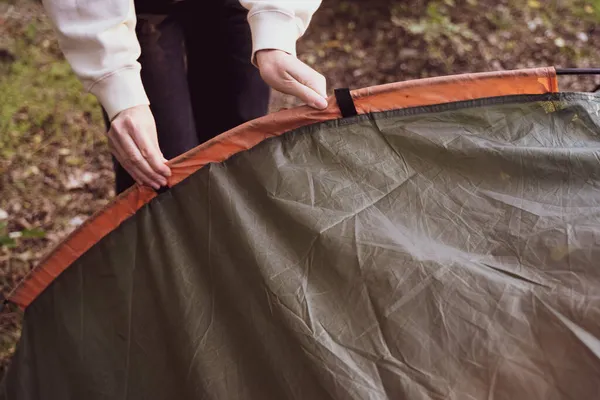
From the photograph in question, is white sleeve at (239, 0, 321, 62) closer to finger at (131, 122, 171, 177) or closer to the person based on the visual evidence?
the person

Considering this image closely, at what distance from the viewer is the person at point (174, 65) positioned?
0.86 metres

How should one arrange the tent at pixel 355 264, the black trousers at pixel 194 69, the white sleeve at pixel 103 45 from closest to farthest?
the tent at pixel 355 264, the white sleeve at pixel 103 45, the black trousers at pixel 194 69

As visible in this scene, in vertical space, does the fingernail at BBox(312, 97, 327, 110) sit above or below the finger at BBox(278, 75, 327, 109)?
below

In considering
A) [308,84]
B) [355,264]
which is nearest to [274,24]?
[308,84]

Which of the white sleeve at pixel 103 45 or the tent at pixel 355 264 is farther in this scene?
the white sleeve at pixel 103 45

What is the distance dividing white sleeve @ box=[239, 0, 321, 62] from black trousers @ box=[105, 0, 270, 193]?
0.54ft

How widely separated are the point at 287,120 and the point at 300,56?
1.42 metres

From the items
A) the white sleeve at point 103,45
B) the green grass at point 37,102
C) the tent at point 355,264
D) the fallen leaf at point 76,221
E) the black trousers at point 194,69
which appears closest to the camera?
the tent at point 355,264

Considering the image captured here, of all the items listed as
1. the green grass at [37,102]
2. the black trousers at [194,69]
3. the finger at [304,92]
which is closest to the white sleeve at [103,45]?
the black trousers at [194,69]

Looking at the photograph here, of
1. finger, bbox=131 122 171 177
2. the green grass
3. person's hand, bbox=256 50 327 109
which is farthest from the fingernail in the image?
the green grass

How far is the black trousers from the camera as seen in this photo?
1.01 metres

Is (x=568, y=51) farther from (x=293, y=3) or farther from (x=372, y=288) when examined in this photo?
(x=372, y=288)

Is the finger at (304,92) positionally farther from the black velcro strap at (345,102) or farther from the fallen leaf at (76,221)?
the fallen leaf at (76,221)

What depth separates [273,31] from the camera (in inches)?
35.0
